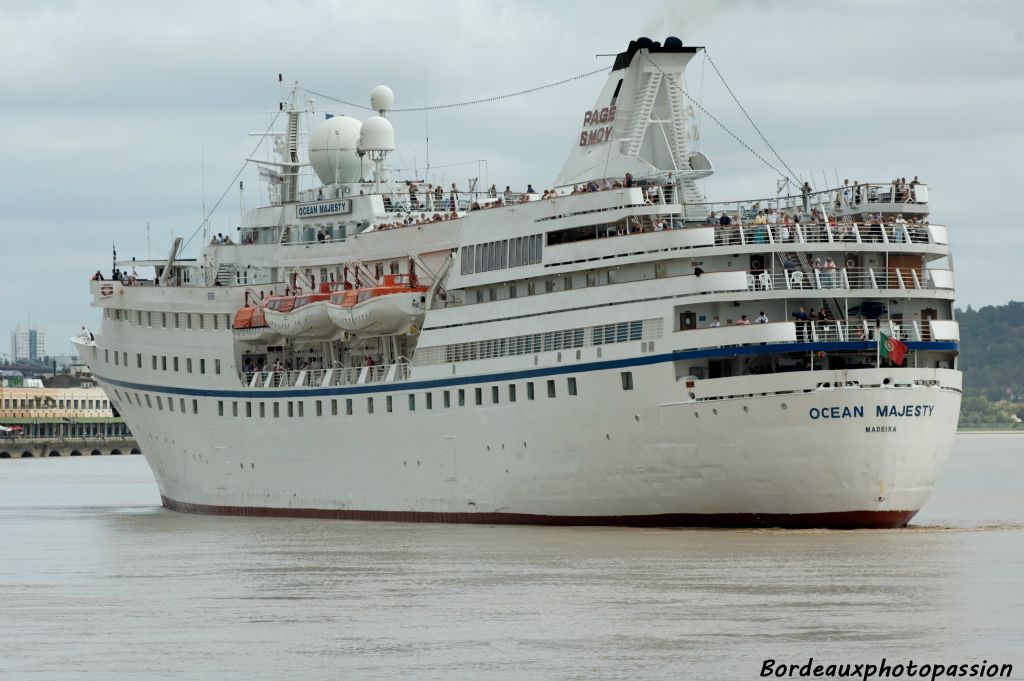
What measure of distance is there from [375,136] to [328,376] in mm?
11665

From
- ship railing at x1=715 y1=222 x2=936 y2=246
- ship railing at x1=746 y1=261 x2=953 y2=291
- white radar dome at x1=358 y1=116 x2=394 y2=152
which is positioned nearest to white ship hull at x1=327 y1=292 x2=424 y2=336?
white radar dome at x1=358 y1=116 x2=394 y2=152

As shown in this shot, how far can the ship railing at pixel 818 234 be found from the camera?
48.8 metres

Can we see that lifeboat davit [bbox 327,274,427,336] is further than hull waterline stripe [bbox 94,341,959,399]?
Yes

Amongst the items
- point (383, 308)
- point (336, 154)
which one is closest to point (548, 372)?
point (383, 308)

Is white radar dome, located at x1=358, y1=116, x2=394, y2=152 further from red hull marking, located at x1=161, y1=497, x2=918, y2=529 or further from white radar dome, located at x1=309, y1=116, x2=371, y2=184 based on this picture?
red hull marking, located at x1=161, y1=497, x2=918, y2=529

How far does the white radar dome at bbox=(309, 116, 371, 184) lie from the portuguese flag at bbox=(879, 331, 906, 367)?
91.3 ft

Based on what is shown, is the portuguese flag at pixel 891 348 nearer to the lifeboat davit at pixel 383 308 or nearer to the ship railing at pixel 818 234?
the ship railing at pixel 818 234

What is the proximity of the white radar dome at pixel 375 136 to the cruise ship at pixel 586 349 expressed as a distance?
→ 0.26ft

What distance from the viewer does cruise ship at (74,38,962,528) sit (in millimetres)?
47625

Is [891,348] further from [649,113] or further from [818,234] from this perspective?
[649,113]

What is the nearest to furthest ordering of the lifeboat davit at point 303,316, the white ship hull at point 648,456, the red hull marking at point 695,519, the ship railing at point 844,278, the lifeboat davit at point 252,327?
the white ship hull at point 648,456, the red hull marking at point 695,519, the ship railing at point 844,278, the lifeboat davit at point 303,316, the lifeboat davit at point 252,327

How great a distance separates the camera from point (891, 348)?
47406 mm

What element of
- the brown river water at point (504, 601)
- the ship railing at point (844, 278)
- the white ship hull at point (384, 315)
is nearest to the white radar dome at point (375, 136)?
the white ship hull at point (384, 315)

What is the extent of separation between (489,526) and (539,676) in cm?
2648
